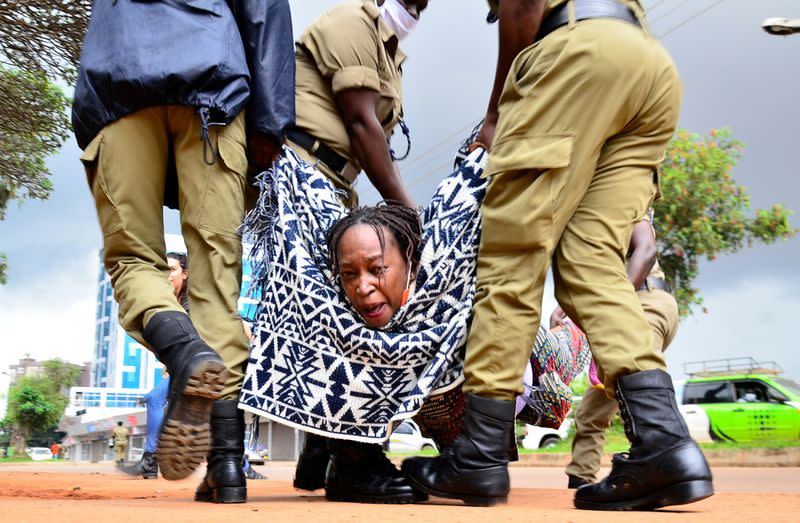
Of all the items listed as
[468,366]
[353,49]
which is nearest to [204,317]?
[468,366]

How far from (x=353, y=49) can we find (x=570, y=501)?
1964 millimetres

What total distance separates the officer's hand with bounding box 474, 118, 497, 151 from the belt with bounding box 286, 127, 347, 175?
2.08 ft

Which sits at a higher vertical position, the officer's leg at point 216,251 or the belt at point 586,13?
the belt at point 586,13

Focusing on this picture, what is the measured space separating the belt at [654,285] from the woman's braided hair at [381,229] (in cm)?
217

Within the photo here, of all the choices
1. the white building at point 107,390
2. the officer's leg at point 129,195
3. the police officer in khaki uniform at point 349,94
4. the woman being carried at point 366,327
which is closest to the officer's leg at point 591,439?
the woman being carried at point 366,327

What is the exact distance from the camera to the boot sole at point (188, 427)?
8.36ft

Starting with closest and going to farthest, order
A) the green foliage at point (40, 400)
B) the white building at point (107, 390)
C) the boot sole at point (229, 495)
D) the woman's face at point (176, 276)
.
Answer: the boot sole at point (229, 495) → the woman's face at point (176, 276) → the white building at point (107, 390) → the green foliage at point (40, 400)

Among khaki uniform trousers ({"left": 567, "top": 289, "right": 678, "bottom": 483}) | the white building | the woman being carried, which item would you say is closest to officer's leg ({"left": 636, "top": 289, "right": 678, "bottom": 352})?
khaki uniform trousers ({"left": 567, "top": 289, "right": 678, "bottom": 483})

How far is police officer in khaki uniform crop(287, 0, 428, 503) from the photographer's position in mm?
3424

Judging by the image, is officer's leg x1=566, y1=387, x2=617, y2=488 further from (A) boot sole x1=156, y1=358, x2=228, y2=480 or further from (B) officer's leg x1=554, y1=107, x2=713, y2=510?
(A) boot sole x1=156, y1=358, x2=228, y2=480

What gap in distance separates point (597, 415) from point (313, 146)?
7.88 ft

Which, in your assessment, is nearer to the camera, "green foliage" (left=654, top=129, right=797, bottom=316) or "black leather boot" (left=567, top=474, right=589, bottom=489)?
"black leather boot" (left=567, top=474, right=589, bottom=489)

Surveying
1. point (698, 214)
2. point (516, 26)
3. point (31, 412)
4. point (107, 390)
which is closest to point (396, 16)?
point (516, 26)

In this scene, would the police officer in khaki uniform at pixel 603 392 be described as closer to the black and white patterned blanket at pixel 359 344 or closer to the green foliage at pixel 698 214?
the black and white patterned blanket at pixel 359 344
